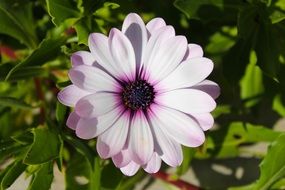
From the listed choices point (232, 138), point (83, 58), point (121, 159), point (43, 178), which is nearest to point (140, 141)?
point (121, 159)

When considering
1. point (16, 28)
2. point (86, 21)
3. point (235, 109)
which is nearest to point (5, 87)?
point (16, 28)

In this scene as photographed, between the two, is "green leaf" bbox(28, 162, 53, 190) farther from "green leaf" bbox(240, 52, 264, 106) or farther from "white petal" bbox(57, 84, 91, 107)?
"green leaf" bbox(240, 52, 264, 106)

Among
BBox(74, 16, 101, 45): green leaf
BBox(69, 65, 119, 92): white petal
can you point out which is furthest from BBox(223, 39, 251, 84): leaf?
BBox(69, 65, 119, 92): white petal

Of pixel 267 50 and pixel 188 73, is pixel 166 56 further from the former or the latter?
pixel 267 50

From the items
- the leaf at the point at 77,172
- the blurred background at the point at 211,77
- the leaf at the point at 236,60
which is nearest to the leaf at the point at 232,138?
the blurred background at the point at 211,77

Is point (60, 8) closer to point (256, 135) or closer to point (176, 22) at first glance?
point (176, 22)

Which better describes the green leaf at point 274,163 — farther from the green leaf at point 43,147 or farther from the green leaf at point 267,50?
the green leaf at point 43,147
